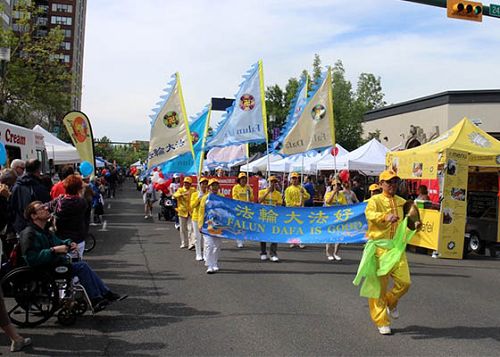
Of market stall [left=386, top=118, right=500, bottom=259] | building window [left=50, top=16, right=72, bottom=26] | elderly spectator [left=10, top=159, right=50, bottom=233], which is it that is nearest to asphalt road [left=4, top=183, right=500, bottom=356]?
market stall [left=386, top=118, right=500, bottom=259]

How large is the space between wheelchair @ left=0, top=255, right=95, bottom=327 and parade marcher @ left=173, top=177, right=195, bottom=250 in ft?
19.9

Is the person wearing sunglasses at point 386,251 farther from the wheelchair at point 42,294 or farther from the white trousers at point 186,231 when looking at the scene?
the white trousers at point 186,231

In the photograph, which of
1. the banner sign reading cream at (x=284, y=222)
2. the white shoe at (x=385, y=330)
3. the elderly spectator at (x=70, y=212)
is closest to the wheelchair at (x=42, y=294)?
the elderly spectator at (x=70, y=212)

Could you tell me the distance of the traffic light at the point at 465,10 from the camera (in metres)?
10.8

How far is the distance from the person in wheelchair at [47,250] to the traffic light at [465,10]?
8.76 meters

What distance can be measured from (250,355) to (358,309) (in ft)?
7.74

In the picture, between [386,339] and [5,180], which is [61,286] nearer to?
[5,180]

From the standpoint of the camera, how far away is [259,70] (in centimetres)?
1223

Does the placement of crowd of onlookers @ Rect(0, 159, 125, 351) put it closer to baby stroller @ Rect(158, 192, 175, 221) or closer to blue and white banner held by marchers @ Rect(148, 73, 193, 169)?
blue and white banner held by marchers @ Rect(148, 73, 193, 169)

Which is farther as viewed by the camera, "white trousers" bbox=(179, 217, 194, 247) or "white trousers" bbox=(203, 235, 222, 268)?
"white trousers" bbox=(179, 217, 194, 247)

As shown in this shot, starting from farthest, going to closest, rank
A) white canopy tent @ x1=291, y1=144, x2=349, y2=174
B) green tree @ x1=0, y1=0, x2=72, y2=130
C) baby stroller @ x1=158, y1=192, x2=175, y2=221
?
1. green tree @ x1=0, y1=0, x2=72, y2=130
2. white canopy tent @ x1=291, y1=144, x2=349, y2=174
3. baby stroller @ x1=158, y1=192, x2=175, y2=221

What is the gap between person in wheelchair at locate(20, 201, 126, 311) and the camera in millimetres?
5875

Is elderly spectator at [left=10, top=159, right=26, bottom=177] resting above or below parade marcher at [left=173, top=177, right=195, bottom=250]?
above

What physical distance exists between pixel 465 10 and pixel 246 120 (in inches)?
204
